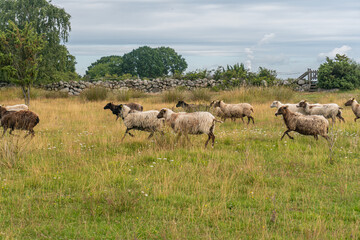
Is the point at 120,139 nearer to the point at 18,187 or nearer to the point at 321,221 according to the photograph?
the point at 18,187

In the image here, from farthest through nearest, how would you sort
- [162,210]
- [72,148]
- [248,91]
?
[248,91] < [72,148] < [162,210]

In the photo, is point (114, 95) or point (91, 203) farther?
point (114, 95)

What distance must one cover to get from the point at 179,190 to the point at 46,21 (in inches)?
1670

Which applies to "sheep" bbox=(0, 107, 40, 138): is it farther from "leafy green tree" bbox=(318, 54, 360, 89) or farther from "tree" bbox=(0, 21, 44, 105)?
"leafy green tree" bbox=(318, 54, 360, 89)

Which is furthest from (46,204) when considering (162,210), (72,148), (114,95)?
(114,95)

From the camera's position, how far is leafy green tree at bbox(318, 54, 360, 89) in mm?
30745

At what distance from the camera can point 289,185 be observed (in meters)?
6.37

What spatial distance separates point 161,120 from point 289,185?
4767 millimetres

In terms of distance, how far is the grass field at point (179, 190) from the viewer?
4.67 meters

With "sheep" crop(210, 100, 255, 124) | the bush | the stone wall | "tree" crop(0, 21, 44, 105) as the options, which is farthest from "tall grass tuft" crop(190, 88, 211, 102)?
the stone wall

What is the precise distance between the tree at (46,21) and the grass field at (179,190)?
35.3m

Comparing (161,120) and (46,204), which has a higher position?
(161,120)

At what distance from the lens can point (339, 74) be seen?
3152cm

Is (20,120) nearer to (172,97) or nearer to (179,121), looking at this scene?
(179,121)
